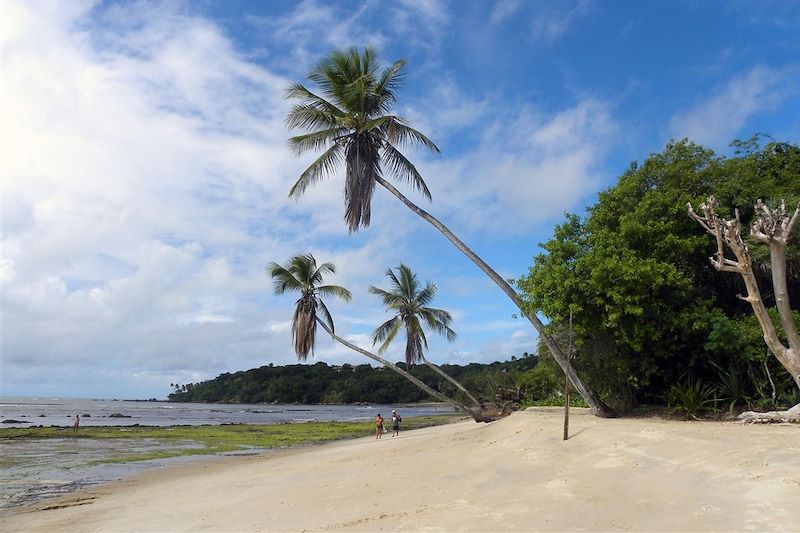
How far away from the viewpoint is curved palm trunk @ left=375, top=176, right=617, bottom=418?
1511 centimetres

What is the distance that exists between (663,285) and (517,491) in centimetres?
835

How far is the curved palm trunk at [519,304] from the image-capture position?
15.1 meters

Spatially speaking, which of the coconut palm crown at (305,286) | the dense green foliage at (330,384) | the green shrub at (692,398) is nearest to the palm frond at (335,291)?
the coconut palm crown at (305,286)

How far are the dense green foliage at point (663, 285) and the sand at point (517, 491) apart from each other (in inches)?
102

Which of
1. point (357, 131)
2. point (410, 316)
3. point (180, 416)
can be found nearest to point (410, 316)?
point (410, 316)

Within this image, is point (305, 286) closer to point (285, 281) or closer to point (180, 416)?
point (285, 281)

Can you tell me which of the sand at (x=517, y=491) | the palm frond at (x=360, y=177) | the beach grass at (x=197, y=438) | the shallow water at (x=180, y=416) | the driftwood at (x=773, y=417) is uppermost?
the palm frond at (x=360, y=177)

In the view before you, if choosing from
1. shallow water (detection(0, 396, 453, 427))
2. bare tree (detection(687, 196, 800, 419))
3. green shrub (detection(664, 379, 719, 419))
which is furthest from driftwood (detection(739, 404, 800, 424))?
shallow water (detection(0, 396, 453, 427))

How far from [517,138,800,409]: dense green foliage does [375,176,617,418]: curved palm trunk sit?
643 mm

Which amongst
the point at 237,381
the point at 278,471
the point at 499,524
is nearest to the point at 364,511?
the point at 499,524

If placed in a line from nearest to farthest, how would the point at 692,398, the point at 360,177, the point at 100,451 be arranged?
the point at 692,398
the point at 360,177
the point at 100,451

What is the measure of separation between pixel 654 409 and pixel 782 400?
10.2ft

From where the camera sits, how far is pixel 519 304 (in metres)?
15.9

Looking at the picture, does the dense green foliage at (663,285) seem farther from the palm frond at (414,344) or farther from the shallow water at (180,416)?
the shallow water at (180,416)
